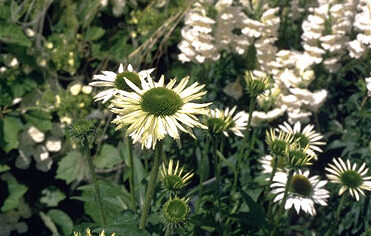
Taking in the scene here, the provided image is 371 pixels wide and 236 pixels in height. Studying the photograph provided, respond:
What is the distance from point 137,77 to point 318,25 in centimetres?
116

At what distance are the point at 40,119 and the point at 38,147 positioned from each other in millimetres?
147

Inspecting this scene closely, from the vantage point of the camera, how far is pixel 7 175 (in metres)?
2.39

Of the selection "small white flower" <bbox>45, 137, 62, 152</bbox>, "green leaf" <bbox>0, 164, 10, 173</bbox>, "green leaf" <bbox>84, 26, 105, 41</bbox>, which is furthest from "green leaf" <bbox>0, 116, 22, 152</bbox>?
"green leaf" <bbox>84, 26, 105, 41</bbox>

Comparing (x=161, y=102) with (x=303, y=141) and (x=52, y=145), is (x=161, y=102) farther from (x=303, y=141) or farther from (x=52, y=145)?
(x=52, y=145)

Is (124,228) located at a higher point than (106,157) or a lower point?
higher

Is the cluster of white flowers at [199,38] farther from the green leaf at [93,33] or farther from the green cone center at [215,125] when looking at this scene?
the green cone center at [215,125]

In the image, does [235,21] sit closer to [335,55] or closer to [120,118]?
[335,55]

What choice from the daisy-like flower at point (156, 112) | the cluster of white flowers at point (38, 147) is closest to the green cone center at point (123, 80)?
the daisy-like flower at point (156, 112)

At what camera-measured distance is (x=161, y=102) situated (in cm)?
111

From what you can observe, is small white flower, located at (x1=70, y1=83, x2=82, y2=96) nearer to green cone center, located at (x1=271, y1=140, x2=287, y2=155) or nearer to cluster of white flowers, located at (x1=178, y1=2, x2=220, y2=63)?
cluster of white flowers, located at (x1=178, y1=2, x2=220, y2=63)

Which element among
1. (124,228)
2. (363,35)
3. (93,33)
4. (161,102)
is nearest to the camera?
(161,102)

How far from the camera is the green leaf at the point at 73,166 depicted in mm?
2355

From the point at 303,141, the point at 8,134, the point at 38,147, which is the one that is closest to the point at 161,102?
the point at 303,141

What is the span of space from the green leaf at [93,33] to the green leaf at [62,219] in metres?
0.85
